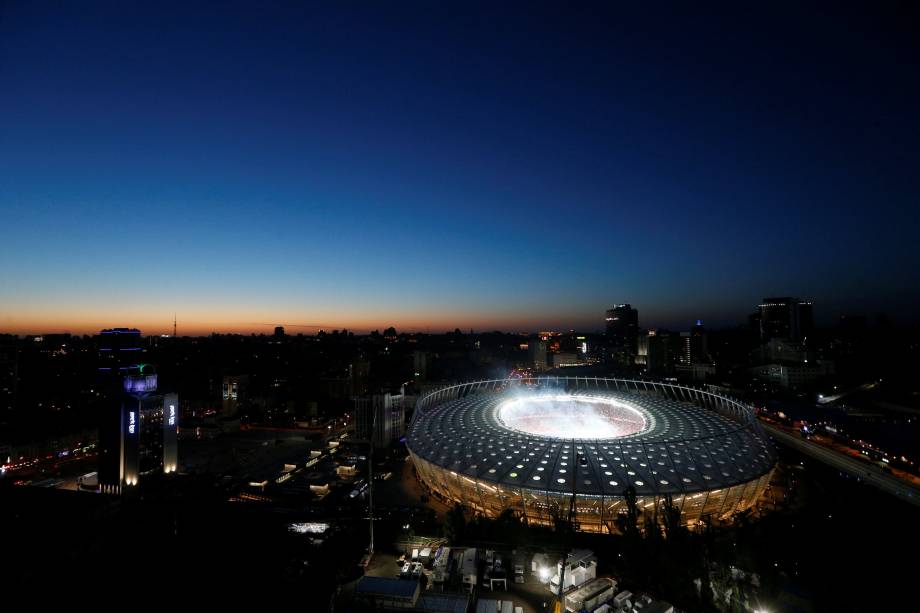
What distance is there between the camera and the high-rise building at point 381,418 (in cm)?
5338

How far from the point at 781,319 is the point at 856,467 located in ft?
535

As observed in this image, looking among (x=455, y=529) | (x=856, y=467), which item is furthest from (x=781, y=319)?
(x=455, y=529)

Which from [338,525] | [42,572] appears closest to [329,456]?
[338,525]

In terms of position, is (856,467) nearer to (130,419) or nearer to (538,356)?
(130,419)

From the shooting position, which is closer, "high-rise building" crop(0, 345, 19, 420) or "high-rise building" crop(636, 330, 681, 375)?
"high-rise building" crop(0, 345, 19, 420)

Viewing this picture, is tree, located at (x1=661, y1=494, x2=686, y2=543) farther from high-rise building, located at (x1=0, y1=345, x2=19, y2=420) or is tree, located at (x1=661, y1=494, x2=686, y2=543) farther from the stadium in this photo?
high-rise building, located at (x1=0, y1=345, x2=19, y2=420)

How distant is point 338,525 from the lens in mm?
29234

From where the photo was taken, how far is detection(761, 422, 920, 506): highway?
32.9 meters

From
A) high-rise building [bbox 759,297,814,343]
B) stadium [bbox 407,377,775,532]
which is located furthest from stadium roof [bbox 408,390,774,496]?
high-rise building [bbox 759,297,814,343]

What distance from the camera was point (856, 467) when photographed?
3803cm

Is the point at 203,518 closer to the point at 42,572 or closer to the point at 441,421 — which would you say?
the point at 42,572

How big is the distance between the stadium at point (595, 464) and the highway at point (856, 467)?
32.1 feet

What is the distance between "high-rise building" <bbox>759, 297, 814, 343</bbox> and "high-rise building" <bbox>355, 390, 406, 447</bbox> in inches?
6778

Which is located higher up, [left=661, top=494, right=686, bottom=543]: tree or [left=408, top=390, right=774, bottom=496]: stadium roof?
[left=408, top=390, right=774, bottom=496]: stadium roof
